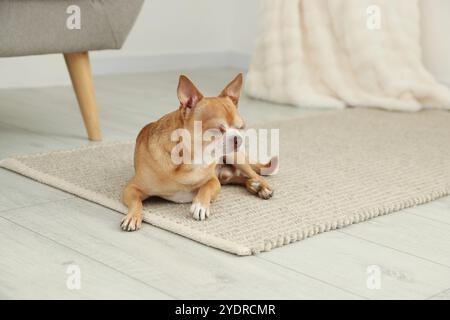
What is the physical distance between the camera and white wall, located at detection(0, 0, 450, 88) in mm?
3328

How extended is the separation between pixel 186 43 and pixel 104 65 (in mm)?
557

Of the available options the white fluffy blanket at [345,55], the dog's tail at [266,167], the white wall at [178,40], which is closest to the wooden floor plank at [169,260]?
the dog's tail at [266,167]

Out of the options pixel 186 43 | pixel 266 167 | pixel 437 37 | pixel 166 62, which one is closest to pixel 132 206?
pixel 266 167

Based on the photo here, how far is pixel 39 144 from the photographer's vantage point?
2350 millimetres

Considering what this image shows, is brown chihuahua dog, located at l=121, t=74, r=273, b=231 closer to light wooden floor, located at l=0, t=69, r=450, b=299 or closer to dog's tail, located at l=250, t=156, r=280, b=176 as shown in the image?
light wooden floor, located at l=0, t=69, r=450, b=299

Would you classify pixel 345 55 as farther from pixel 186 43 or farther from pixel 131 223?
pixel 131 223

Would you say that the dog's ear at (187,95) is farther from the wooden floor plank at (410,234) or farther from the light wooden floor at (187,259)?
the wooden floor plank at (410,234)

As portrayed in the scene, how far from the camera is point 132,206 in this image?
64.4 inches

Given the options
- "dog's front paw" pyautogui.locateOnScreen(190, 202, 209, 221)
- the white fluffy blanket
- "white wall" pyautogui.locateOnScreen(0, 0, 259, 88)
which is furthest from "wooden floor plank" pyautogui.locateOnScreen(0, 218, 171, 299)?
"white wall" pyautogui.locateOnScreen(0, 0, 259, 88)

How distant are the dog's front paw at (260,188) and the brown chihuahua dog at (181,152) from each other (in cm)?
15

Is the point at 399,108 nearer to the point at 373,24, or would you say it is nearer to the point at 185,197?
the point at 373,24

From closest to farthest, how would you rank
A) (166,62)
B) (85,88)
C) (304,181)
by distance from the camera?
(304,181), (85,88), (166,62)

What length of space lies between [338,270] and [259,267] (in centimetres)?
15

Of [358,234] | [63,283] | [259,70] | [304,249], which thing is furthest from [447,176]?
[259,70]
